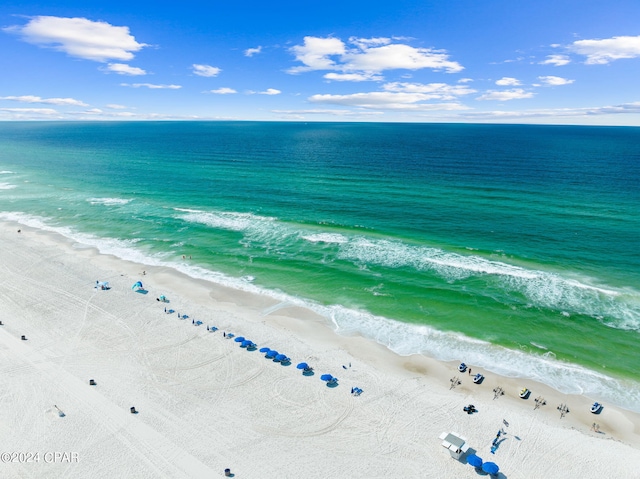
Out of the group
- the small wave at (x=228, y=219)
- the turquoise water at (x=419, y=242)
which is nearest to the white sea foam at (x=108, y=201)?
the turquoise water at (x=419, y=242)

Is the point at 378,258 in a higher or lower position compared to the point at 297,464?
higher

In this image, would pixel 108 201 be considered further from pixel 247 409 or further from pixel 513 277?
pixel 513 277

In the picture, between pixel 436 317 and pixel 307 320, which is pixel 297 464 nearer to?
pixel 307 320

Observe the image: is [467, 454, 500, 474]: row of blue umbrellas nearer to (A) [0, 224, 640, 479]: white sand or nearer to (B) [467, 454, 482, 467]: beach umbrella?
(B) [467, 454, 482, 467]: beach umbrella

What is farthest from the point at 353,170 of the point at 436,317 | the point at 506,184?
the point at 436,317

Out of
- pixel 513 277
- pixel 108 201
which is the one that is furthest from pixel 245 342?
pixel 108 201
